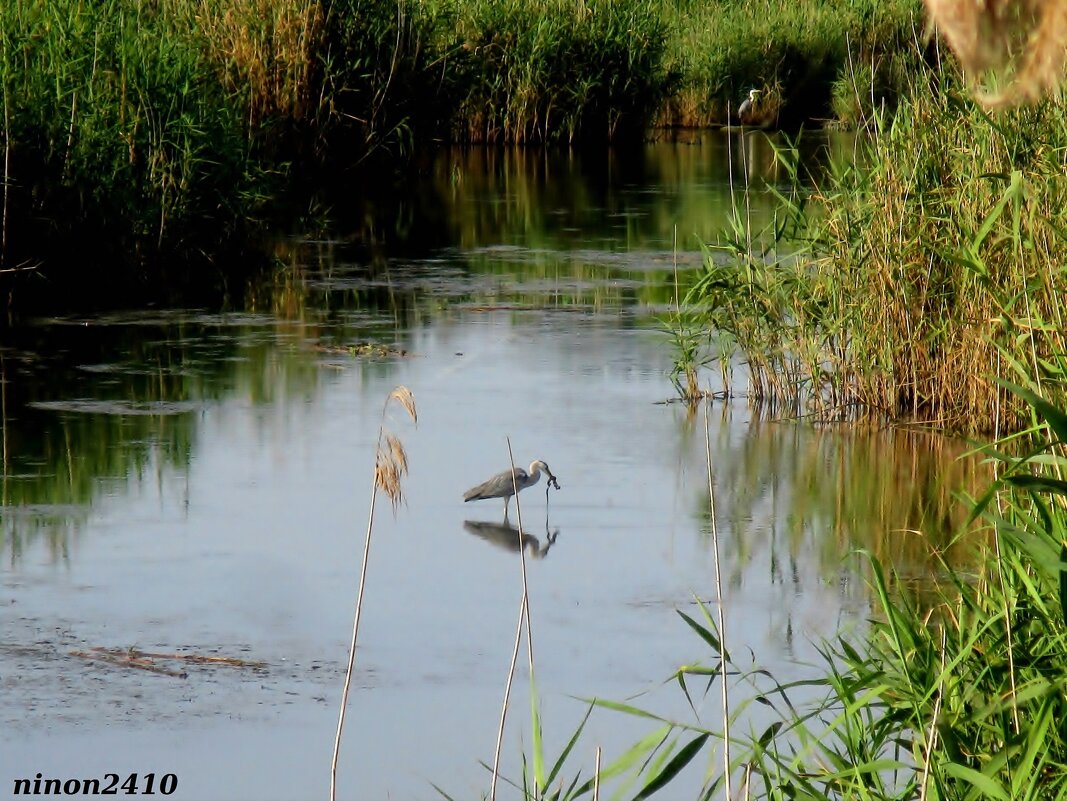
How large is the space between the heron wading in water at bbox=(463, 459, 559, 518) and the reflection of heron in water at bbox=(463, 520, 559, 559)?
0.30 ft

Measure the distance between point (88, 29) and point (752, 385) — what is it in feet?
13.4

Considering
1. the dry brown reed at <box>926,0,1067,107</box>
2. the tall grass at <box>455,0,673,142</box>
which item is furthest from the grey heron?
the dry brown reed at <box>926,0,1067,107</box>

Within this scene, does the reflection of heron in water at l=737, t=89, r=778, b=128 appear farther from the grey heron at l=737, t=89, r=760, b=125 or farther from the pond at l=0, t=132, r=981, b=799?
the pond at l=0, t=132, r=981, b=799

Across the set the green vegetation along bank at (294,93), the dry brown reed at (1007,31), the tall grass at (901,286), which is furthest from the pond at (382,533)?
the dry brown reed at (1007,31)

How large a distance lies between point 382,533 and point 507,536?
14.7 inches

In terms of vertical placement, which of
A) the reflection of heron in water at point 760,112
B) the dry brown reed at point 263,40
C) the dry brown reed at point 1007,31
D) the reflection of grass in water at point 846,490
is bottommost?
the reflection of grass in water at point 846,490

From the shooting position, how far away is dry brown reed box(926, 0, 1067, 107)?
1.51 meters

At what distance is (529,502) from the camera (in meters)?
5.75

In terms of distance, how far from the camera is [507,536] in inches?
211

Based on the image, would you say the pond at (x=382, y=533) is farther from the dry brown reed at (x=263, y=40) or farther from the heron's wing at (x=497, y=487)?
the dry brown reed at (x=263, y=40)

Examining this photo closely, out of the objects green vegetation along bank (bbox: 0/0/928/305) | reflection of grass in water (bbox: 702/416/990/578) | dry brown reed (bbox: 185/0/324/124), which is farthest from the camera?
dry brown reed (bbox: 185/0/324/124)

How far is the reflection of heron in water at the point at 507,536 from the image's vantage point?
17.1 ft

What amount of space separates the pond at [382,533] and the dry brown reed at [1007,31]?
2.02 metres

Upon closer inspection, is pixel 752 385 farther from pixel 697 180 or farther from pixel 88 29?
pixel 697 180
